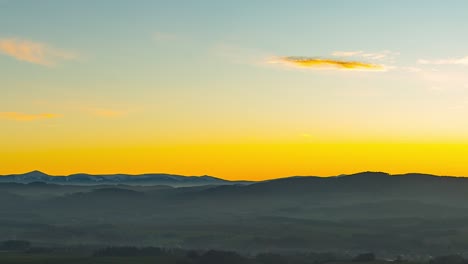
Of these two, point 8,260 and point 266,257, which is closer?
point 8,260

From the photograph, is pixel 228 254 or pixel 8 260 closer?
pixel 8 260

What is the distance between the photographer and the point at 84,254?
194m

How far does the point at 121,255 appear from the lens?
619 feet

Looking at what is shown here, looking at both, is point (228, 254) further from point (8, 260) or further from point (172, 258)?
point (8, 260)

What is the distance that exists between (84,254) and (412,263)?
76.2 meters

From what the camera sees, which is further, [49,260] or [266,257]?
[266,257]

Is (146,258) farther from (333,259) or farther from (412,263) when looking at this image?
(412,263)

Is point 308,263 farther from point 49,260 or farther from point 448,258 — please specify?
point 49,260

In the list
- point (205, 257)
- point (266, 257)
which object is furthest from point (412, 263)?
point (205, 257)

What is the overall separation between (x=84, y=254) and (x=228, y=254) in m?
34.9

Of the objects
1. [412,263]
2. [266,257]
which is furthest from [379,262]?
[266,257]

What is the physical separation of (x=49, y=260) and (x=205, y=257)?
33842mm

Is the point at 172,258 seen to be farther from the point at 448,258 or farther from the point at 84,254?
the point at 448,258

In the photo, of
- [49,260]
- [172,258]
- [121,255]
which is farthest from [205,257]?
[49,260]
